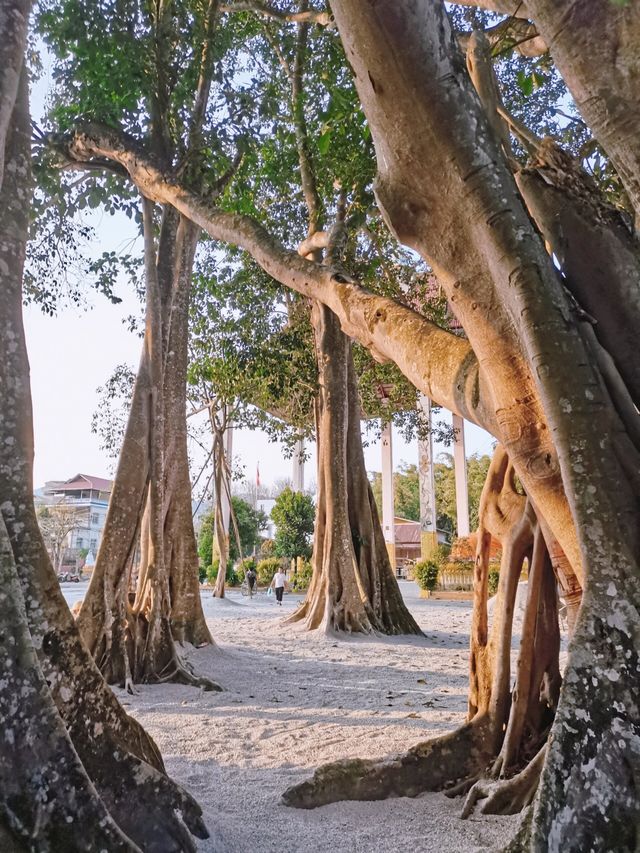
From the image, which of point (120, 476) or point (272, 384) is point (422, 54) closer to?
point (120, 476)

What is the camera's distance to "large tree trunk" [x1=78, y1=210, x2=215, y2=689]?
5.47 meters

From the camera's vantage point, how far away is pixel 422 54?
2.46 metres

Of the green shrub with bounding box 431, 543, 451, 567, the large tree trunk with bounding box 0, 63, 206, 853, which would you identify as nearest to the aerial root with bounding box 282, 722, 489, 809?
the large tree trunk with bounding box 0, 63, 206, 853

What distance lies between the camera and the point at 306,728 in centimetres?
426

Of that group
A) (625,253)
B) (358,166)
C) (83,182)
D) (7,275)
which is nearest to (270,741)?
(7,275)

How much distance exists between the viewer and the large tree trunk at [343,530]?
885 cm

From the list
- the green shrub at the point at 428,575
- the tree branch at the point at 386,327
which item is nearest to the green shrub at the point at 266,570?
the green shrub at the point at 428,575

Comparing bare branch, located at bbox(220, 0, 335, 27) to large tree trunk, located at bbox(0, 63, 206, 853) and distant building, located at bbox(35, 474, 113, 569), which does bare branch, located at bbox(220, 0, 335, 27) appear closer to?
large tree trunk, located at bbox(0, 63, 206, 853)

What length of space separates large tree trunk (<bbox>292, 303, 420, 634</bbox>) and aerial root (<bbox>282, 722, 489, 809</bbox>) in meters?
5.95

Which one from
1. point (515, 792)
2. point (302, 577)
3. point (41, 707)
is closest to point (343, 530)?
point (515, 792)

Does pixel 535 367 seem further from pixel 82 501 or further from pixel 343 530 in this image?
pixel 82 501

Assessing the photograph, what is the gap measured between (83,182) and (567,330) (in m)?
8.04

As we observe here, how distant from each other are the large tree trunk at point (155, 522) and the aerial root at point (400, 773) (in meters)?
3.02

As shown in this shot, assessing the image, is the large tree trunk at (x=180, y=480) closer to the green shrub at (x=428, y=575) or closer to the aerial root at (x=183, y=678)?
the aerial root at (x=183, y=678)
